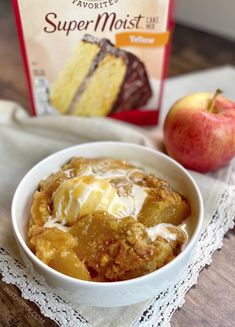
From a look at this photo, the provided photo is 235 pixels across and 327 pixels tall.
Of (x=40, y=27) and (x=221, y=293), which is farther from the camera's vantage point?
(x=40, y=27)

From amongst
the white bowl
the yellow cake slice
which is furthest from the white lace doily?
the yellow cake slice

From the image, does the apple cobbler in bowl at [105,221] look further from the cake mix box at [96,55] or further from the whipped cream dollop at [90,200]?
the cake mix box at [96,55]

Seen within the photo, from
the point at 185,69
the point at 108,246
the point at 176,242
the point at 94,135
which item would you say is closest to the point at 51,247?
the point at 108,246

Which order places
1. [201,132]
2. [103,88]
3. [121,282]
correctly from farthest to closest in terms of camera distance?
1. [103,88]
2. [201,132]
3. [121,282]

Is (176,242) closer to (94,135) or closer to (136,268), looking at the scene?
(136,268)

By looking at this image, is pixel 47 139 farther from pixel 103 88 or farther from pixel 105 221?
pixel 105 221

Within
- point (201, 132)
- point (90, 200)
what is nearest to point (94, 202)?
point (90, 200)

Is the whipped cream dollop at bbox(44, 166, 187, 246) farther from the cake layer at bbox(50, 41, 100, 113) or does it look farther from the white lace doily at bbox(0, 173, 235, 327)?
the cake layer at bbox(50, 41, 100, 113)
